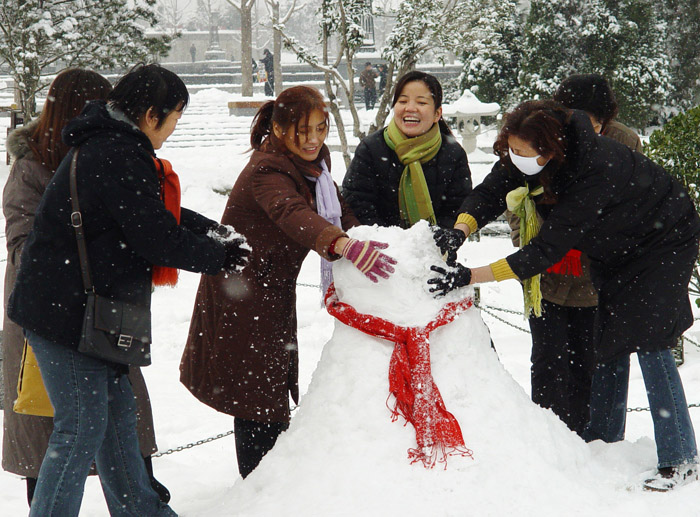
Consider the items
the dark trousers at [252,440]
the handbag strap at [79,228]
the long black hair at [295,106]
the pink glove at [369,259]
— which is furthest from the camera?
the dark trousers at [252,440]

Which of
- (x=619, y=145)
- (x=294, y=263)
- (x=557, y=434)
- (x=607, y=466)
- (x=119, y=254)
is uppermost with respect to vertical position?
(x=619, y=145)

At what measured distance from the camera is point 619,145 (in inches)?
106

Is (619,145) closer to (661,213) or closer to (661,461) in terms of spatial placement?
(661,213)

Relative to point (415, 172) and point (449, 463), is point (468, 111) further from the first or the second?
point (449, 463)

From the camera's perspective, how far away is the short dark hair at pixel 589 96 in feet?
10.4

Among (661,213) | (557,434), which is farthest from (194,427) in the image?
(661,213)

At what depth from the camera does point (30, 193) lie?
2604mm

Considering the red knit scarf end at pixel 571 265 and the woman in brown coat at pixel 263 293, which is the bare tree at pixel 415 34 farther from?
the woman in brown coat at pixel 263 293

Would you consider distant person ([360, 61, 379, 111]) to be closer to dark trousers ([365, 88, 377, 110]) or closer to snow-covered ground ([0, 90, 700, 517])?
dark trousers ([365, 88, 377, 110])

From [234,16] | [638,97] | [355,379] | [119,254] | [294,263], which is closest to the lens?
[119,254]

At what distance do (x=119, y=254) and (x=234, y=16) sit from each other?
56089 mm

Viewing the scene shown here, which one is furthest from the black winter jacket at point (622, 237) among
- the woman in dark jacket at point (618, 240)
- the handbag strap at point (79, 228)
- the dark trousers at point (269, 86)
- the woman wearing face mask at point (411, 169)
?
the dark trousers at point (269, 86)

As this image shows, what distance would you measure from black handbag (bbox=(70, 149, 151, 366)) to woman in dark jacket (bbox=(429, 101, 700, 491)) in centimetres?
107

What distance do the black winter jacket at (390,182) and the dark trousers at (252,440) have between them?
1.00 metres
